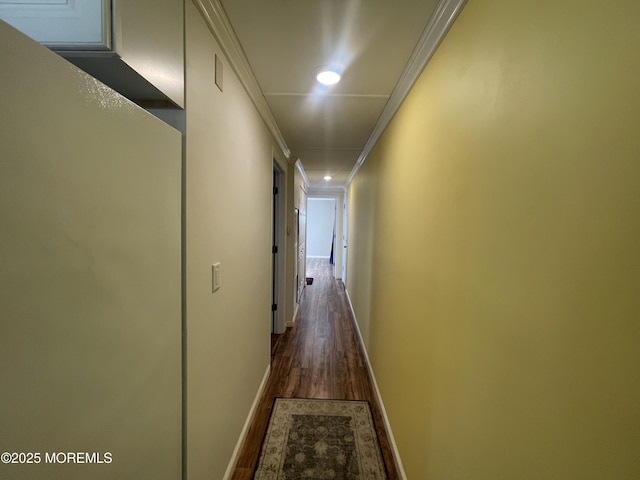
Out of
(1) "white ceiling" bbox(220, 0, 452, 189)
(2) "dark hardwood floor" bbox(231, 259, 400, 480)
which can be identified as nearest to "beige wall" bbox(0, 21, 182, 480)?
(1) "white ceiling" bbox(220, 0, 452, 189)

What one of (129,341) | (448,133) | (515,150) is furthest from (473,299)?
(129,341)

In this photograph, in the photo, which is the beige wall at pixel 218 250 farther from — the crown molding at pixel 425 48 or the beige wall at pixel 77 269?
the crown molding at pixel 425 48

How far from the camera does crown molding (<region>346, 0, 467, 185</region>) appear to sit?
1.00 m

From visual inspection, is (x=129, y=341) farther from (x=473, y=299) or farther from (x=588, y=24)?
(x=588, y=24)

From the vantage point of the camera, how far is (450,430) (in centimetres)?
96

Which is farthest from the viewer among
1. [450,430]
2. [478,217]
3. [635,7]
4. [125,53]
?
[450,430]

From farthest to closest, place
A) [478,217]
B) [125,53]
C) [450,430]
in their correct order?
1. [450,430]
2. [478,217]
3. [125,53]

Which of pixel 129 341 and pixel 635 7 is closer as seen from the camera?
pixel 635 7

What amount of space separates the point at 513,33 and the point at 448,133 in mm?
375

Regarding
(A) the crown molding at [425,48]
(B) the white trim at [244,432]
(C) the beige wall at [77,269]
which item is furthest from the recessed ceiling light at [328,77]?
(B) the white trim at [244,432]

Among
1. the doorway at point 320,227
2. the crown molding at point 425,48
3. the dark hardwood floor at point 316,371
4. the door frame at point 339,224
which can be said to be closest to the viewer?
the crown molding at point 425,48

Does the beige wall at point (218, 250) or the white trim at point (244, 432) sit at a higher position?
the beige wall at point (218, 250)

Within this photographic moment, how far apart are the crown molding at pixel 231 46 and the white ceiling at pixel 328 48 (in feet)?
0.08

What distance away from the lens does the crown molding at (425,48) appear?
100 cm
